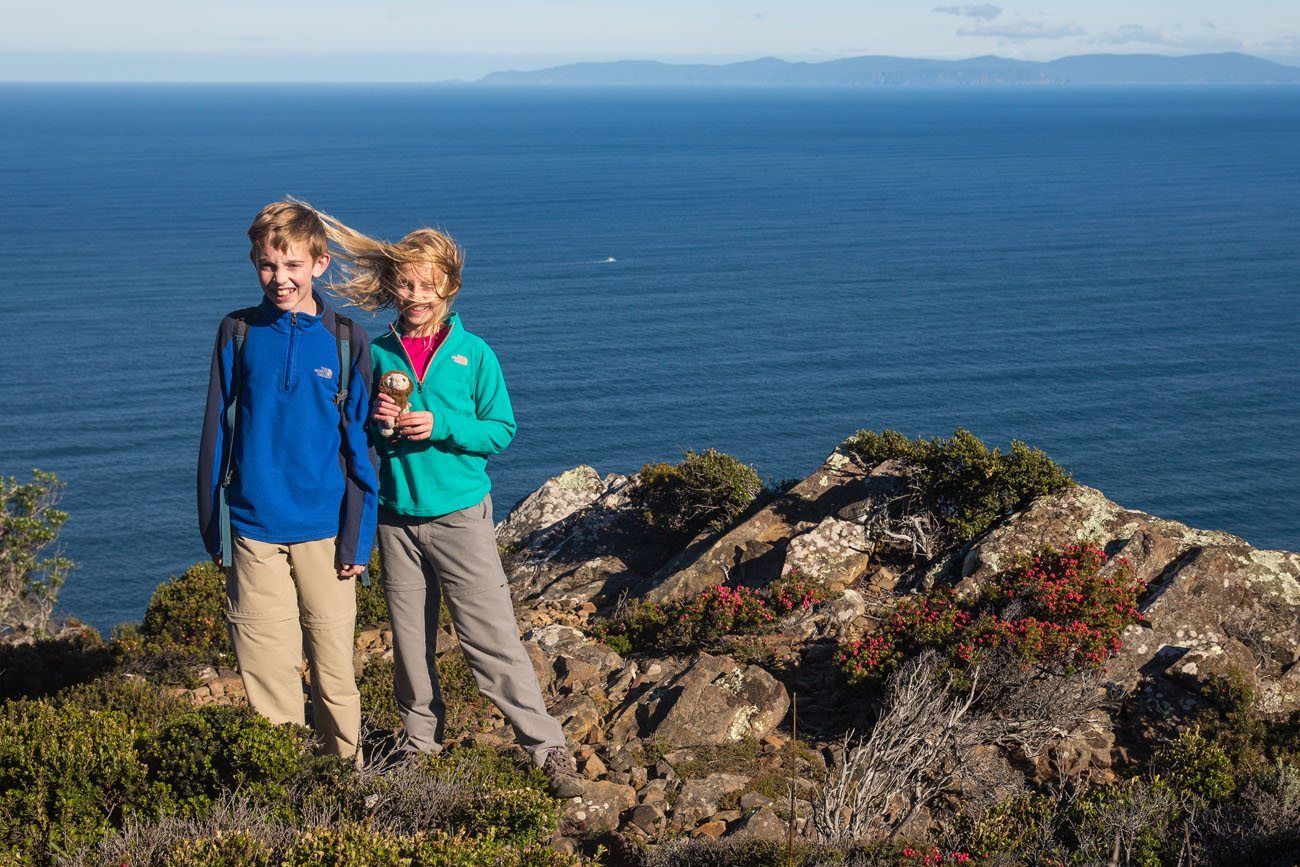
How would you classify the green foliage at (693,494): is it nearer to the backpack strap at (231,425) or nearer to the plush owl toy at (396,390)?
the plush owl toy at (396,390)

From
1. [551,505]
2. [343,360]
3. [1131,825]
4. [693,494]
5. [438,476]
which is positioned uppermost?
[343,360]

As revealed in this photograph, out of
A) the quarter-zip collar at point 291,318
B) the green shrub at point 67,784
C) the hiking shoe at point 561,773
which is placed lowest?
the hiking shoe at point 561,773

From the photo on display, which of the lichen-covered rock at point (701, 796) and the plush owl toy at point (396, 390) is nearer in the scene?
the plush owl toy at point (396, 390)

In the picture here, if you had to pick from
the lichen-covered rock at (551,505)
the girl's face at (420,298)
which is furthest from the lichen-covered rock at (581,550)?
the girl's face at (420,298)

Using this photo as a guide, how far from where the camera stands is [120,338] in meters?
72.3

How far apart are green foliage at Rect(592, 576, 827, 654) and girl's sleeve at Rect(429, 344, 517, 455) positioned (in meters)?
3.25

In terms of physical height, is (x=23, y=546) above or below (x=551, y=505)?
below

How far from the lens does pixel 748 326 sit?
77.6 meters

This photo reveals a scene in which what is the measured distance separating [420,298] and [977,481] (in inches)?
224

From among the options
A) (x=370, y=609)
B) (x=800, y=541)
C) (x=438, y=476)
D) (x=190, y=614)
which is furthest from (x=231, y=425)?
(x=800, y=541)

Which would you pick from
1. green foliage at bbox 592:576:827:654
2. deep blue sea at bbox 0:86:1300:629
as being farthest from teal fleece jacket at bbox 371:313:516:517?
deep blue sea at bbox 0:86:1300:629

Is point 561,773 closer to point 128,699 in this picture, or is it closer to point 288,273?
point 288,273

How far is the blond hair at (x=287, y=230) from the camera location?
526 centimetres

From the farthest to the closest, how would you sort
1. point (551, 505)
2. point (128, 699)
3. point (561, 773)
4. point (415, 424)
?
1. point (551, 505)
2. point (128, 699)
3. point (561, 773)
4. point (415, 424)
